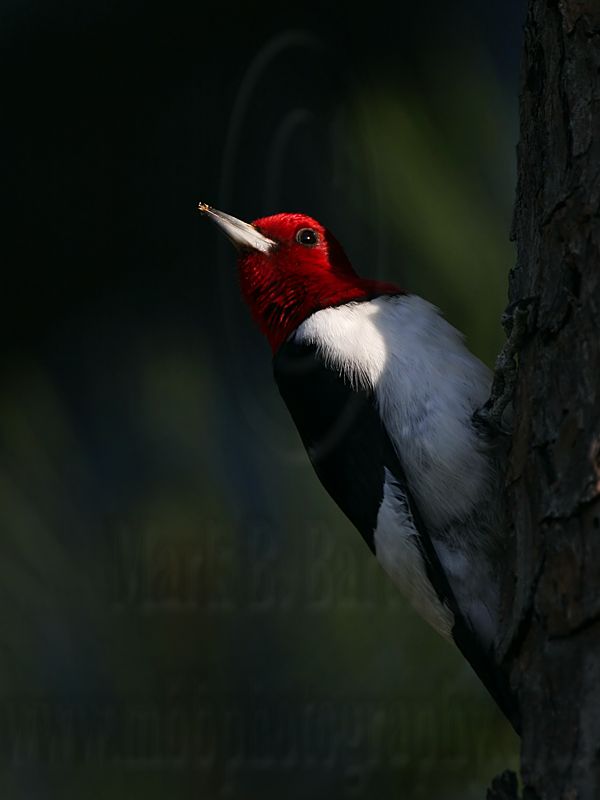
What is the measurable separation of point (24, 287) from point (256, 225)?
106cm

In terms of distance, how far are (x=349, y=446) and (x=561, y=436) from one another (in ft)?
3.01

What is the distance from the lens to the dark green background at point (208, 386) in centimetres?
325

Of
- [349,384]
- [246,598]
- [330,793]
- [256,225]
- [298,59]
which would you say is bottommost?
[330,793]

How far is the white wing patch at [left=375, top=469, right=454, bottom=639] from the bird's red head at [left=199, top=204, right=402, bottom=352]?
486 millimetres

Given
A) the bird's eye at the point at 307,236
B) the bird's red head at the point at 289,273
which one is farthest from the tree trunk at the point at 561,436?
the bird's eye at the point at 307,236

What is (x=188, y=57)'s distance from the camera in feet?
13.3

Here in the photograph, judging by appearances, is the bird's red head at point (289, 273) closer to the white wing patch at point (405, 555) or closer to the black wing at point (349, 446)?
the black wing at point (349, 446)

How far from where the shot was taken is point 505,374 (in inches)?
101

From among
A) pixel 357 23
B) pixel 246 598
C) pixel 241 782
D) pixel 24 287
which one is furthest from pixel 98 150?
pixel 241 782

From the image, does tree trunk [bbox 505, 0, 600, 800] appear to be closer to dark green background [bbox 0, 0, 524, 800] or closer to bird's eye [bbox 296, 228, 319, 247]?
bird's eye [bbox 296, 228, 319, 247]

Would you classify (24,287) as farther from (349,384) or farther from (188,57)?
(349,384)

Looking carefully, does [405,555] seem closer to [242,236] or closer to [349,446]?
[349,446]

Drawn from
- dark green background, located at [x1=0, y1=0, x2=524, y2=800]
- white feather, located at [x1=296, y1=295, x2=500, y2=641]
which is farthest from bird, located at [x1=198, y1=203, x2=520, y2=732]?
dark green background, located at [x1=0, y1=0, x2=524, y2=800]

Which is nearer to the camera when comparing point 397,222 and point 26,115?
point 397,222
